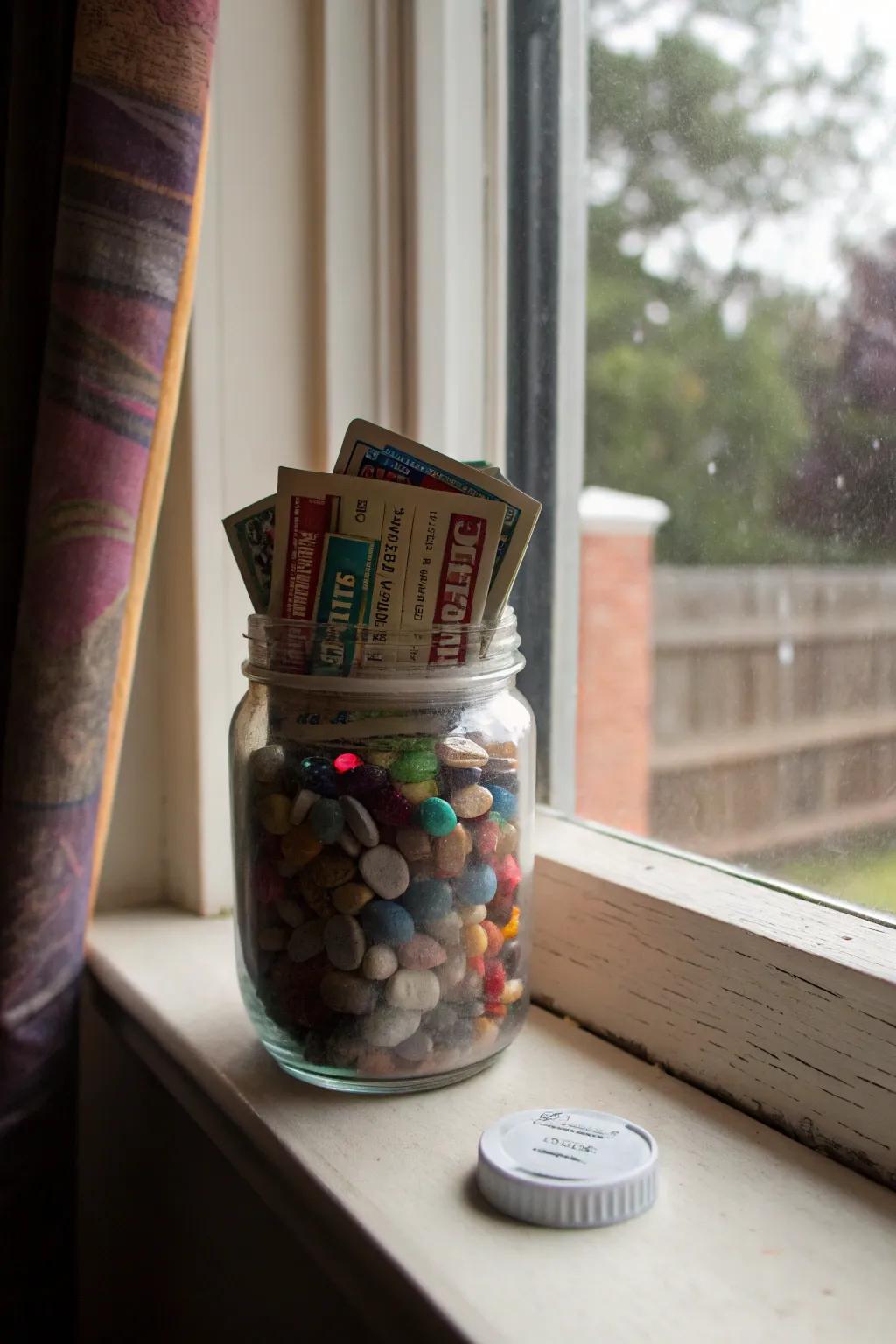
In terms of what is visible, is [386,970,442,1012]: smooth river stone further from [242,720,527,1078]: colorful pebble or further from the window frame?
the window frame

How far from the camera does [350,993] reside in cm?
52

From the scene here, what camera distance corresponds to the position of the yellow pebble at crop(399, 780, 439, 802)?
1.71ft

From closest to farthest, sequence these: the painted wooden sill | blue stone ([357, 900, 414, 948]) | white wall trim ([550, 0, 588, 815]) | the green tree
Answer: the painted wooden sill, blue stone ([357, 900, 414, 948]), the green tree, white wall trim ([550, 0, 588, 815])

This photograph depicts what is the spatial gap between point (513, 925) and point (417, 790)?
10cm

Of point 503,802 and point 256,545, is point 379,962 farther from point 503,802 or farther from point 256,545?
point 256,545

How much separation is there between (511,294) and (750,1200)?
23.9 inches

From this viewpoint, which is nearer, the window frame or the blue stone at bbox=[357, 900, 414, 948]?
the blue stone at bbox=[357, 900, 414, 948]

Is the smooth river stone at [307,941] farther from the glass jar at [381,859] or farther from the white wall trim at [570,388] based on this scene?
the white wall trim at [570,388]

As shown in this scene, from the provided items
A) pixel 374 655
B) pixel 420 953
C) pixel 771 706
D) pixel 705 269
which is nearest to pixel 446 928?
pixel 420 953

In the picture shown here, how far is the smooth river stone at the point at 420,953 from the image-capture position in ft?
1.70

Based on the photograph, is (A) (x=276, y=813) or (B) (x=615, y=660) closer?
(A) (x=276, y=813)

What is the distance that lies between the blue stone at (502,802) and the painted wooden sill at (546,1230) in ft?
0.45

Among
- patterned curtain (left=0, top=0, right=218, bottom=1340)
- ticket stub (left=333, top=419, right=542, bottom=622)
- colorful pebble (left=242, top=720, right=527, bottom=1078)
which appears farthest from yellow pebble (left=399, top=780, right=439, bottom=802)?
patterned curtain (left=0, top=0, right=218, bottom=1340)

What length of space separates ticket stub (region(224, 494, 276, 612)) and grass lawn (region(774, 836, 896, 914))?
324mm
